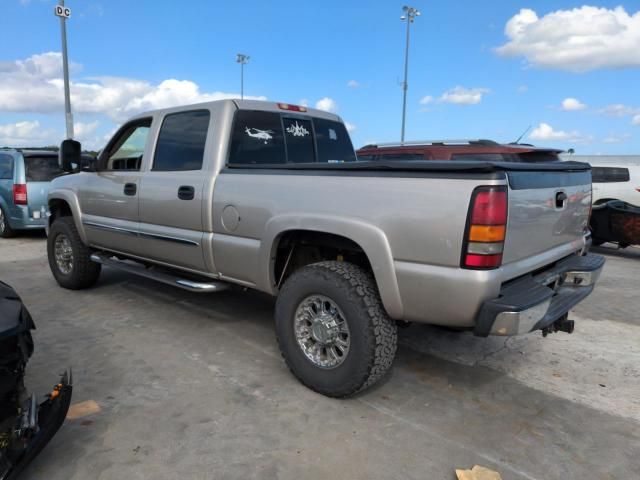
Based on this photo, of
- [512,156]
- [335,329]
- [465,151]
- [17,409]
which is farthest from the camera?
[465,151]

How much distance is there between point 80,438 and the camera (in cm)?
268

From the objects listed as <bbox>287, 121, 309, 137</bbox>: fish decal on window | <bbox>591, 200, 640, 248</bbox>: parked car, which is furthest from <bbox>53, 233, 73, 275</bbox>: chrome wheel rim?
<bbox>591, 200, 640, 248</bbox>: parked car

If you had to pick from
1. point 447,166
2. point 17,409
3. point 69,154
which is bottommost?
point 17,409

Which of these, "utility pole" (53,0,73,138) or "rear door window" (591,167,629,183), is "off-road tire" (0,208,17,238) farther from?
"rear door window" (591,167,629,183)

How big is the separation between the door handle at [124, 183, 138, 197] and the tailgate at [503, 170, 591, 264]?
3236 millimetres

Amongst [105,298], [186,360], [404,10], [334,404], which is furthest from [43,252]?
[404,10]

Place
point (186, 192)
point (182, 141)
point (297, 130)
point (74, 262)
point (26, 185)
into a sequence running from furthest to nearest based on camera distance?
1. point (26, 185)
2. point (74, 262)
3. point (297, 130)
4. point (182, 141)
5. point (186, 192)

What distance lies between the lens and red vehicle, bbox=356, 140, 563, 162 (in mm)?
7031

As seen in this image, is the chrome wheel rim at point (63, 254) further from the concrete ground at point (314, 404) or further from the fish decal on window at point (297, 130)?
the fish decal on window at point (297, 130)

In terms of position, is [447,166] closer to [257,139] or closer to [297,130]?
[257,139]

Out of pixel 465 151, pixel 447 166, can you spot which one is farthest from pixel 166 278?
pixel 465 151

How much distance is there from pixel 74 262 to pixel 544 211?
4679 mm

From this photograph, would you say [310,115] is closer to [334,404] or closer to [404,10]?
[334,404]

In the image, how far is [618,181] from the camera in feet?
31.9
